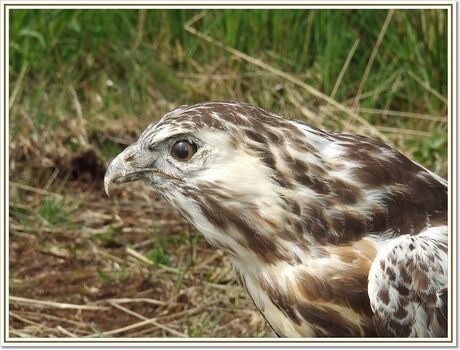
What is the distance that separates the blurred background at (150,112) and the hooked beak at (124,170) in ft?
4.56

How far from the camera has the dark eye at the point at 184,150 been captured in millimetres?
2838

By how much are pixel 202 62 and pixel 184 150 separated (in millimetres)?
3406

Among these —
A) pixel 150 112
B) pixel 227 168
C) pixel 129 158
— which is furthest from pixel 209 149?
pixel 150 112

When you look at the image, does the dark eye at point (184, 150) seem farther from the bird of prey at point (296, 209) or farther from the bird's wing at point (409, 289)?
the bird's wing at point (409, 289)

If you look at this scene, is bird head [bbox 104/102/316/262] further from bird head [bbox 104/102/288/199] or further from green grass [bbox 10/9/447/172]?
green grass [bbox 10/9/447/172]

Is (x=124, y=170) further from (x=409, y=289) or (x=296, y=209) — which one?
(x=409, y=289)

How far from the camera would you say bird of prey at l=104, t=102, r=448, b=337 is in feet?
9.20

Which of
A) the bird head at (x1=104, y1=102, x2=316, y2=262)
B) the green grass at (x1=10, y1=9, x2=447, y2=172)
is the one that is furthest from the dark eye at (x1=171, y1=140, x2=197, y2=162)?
the green grass at (x1=10, y1=9, x2=447, y2=172)

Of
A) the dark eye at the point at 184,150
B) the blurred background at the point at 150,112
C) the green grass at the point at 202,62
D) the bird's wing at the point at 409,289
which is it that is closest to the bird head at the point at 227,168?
the dark eye at the point at 184,150

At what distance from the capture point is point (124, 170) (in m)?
2.99

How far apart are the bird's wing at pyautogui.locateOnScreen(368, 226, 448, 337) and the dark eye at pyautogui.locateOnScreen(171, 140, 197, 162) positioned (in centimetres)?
64

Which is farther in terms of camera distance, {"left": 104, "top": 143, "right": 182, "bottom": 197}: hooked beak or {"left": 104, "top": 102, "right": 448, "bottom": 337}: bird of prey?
{"left": 104, "top": 143, "right": 182, "bottom": 197}: hooked beak

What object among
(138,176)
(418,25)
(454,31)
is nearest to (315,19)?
(418,25)

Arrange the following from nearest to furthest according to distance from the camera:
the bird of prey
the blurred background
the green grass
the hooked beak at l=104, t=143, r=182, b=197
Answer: the bird of prey
the hooked beak at l=104, t=143, r=182, b=197
the blurred background
the green grass
